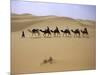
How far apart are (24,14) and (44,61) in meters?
0.60

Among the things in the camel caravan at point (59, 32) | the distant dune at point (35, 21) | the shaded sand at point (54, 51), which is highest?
the distant dune at point (35, 21)

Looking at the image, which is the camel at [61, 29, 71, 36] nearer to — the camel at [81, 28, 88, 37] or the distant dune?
the distant dune

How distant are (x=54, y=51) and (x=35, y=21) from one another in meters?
0.43

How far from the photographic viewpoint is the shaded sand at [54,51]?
2.10 meters

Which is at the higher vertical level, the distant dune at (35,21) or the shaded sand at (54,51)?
the distant dune at (35,21)

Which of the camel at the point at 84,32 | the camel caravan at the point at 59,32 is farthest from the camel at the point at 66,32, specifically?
the camel at the point at 84,32

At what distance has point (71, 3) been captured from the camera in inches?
91.0

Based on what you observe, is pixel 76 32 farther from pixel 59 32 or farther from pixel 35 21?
pixel 35 21

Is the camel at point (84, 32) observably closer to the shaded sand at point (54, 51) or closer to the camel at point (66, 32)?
the shaded sand at point (54, 51)

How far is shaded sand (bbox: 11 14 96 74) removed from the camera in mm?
2104

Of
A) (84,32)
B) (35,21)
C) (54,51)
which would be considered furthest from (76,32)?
(35,21)

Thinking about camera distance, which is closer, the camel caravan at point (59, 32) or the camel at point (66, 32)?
the camel caravan at point (59, 32)

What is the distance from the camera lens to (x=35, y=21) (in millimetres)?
2170
